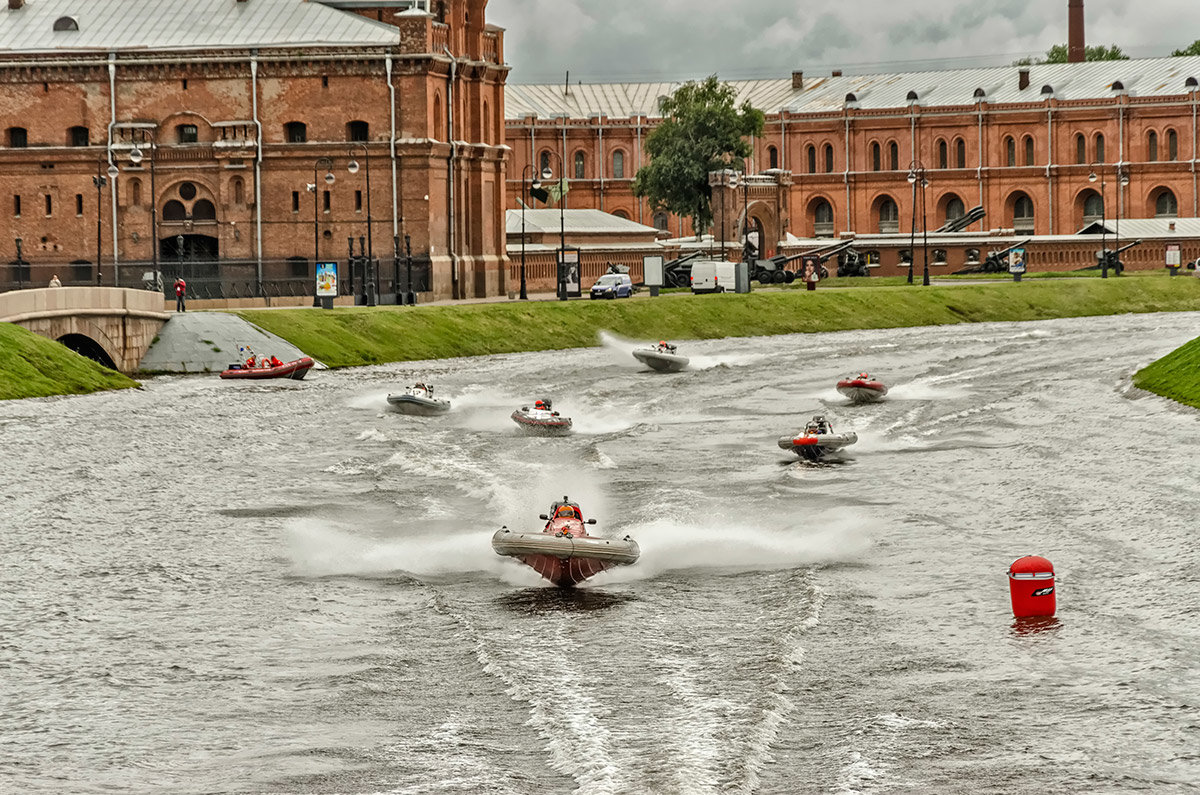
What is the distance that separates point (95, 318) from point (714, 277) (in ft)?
152

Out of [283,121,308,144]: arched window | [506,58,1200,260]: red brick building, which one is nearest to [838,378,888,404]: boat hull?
[283,121,308,144]: arched window

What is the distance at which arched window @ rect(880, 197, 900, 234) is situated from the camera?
16000cm

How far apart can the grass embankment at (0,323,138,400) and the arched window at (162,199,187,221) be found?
3673 cm

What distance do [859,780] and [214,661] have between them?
999 cm

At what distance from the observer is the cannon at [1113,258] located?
125113 mm

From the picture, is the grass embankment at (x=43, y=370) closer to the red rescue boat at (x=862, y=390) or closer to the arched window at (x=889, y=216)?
the red rescue boat at (x=862, y=390)

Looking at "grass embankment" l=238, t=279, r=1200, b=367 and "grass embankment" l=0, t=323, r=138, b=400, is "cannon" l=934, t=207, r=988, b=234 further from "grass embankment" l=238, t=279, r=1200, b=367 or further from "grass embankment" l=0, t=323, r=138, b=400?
"grass embankment" l=0, t=323, r=138, b=400

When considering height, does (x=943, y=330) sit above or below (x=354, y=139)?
below

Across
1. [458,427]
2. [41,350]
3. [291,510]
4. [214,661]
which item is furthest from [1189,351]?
[214,661]

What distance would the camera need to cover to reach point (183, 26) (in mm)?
102438

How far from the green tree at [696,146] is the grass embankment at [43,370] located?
80.2 m

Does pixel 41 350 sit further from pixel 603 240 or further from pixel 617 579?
pixel 603 240

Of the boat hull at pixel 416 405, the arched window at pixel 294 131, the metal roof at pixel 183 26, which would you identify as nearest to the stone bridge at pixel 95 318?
the boat hull at pixel 416 405

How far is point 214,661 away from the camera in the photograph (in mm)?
25109
